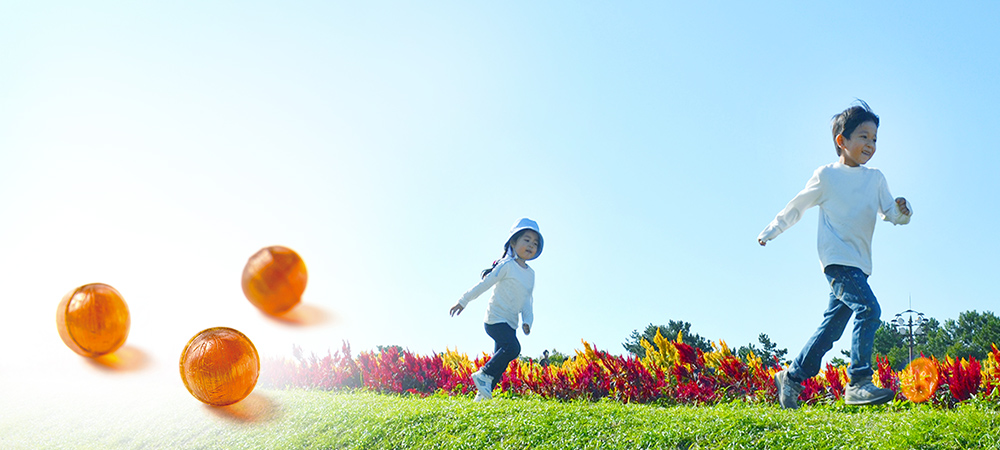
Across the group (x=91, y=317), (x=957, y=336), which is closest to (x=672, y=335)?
(x=91, y=317)

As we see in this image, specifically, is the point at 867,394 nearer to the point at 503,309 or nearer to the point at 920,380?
the point at 920,380

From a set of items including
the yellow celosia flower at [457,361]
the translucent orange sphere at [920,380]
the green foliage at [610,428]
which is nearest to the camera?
the green foliage at [610,428]

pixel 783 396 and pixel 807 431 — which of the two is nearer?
pixel 807 431

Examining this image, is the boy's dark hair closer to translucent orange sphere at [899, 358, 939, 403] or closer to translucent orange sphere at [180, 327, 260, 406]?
translucent orange sphere at [899, 358, 939, 403]

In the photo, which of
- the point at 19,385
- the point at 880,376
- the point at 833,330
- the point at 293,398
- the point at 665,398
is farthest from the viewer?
the point at 19,385

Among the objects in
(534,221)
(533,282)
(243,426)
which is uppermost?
(534,221)

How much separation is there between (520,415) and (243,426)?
2584 mm

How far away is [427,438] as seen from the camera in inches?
193

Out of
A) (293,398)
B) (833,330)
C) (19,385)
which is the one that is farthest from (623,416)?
(19,385)

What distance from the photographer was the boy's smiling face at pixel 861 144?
4.74 meters

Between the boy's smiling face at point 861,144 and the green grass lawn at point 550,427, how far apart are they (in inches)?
66.9

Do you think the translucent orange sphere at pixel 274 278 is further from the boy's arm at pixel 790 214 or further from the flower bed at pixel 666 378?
the boy's arm at pixel 790 214

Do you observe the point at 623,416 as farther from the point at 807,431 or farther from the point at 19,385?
the point at 19,385

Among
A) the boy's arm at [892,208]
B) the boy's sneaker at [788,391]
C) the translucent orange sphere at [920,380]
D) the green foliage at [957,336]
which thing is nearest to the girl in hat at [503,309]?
the boy's sneaker at [788,391]
